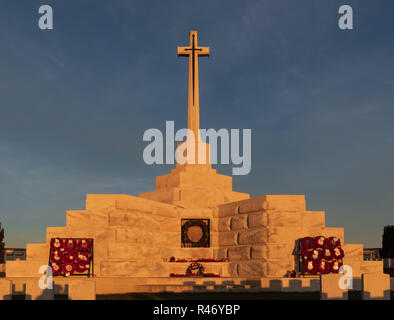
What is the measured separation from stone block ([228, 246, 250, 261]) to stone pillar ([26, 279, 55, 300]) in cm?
1250

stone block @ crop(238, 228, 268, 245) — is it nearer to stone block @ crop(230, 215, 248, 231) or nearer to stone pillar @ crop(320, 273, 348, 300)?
stone block @ crop(230, 215, 248, 231)

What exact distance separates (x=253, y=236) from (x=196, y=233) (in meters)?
4.69

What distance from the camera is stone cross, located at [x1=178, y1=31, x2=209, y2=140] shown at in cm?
3338

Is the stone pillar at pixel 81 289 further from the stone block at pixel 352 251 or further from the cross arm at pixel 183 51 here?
the cross arm at pixel 183 51

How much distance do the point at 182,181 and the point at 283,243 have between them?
10613 millimetres

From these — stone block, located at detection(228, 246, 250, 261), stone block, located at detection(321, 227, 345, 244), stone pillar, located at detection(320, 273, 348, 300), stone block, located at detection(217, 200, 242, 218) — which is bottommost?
stone pillar, located at detection(320, 273, 348, 300)

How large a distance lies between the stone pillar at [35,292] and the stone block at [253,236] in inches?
485

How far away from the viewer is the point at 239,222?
87.3 feet

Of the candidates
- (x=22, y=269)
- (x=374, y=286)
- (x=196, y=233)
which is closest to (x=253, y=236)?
(x=196, y=233)

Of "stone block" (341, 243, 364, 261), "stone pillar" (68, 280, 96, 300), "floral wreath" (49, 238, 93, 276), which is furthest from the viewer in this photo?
"stone block" (341, 243, 364, 261)

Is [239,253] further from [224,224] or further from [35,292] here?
[35,292]

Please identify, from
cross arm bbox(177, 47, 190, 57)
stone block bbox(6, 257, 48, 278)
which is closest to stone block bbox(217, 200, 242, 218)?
stone block bbox(6, 257, 48, 278)
